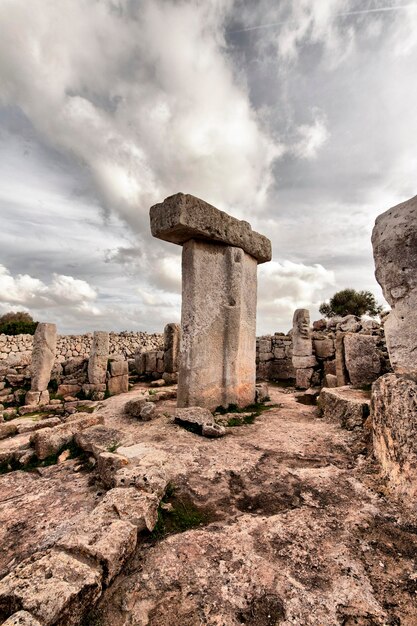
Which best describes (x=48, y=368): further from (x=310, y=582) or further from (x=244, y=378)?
(x=310, y=582)

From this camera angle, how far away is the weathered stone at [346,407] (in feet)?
13.9

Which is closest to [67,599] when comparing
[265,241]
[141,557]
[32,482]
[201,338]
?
[141,557]

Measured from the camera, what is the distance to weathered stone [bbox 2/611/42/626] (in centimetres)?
133

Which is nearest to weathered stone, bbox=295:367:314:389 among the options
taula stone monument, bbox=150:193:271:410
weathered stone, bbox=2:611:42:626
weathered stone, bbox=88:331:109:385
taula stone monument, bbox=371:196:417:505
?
taula stone monument, bbox=150:193:271:410

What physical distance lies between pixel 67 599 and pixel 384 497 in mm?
2380

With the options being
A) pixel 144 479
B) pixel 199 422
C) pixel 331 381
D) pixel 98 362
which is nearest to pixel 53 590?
pixel 144 479

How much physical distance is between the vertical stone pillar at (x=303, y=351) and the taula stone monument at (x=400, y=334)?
6.26 metres

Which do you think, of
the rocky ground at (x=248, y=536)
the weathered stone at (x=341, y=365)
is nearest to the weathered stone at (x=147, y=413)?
the rocky ground at (x=248, y=536)

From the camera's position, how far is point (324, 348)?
9023mm

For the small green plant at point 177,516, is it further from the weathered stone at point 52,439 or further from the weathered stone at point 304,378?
the weathered stone at point 304,378

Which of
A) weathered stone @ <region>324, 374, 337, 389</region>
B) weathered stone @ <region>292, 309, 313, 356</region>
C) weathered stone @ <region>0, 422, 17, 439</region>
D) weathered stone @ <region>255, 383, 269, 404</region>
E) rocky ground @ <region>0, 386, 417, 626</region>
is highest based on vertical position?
weathered stone @ <region>292, 309, 313, 356</region>

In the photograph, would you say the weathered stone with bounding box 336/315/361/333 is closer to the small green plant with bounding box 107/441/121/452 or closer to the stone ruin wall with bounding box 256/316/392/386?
the stone ruin wall with bounding box 256/316/392/386

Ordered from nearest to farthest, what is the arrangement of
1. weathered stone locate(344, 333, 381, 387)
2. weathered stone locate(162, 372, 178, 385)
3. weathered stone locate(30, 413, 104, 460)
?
weathered stone locate(30, 413, 104, 460) → weathered stone locate(344, 333, 381, 387) → weathered stone locate(162, 372, 178, 385)

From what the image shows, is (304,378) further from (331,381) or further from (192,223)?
(192,223)
